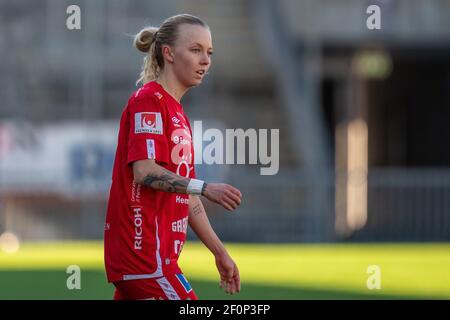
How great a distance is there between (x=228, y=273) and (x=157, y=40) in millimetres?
1218

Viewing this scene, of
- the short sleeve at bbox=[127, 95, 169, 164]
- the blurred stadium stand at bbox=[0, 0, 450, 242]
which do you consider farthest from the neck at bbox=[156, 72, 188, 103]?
the blurred stadium stand at bbox=[0, 0, 450, 242]

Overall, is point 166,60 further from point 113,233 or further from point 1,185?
point 1,185

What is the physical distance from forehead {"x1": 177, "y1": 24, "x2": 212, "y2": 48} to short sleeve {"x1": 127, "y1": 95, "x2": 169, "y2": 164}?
34cm

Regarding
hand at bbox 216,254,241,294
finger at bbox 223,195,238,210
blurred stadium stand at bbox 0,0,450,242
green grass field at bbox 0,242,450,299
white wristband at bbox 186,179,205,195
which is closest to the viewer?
finger at bbox 223,195,238,210

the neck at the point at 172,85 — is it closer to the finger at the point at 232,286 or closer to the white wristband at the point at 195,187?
the white wristband at the point at 195,187

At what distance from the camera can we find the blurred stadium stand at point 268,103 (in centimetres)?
2303

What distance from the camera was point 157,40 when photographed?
618 centimetres

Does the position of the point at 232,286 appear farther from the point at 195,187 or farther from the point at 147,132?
the point at 147,132

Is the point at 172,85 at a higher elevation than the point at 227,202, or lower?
higher

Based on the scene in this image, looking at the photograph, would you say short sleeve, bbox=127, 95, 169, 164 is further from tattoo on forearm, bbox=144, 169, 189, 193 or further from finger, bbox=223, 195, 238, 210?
finger, bbox=223, 195, 238, 210

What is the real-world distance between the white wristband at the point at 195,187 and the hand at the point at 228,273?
52 cm

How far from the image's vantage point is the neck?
20.0 ft

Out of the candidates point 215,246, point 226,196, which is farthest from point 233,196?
point 215,246
